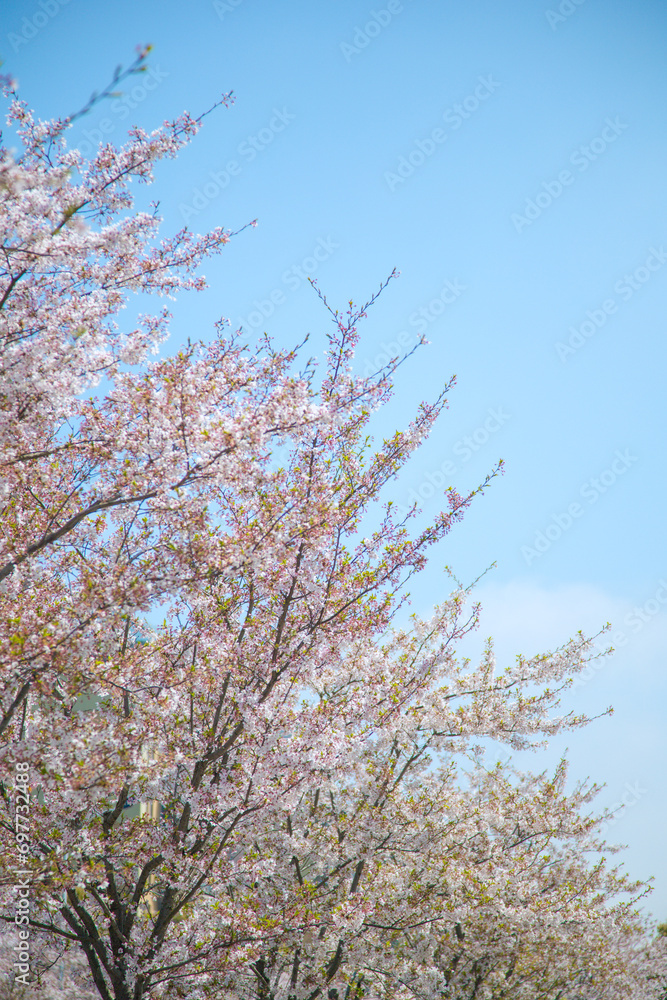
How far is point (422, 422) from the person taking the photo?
7.48m

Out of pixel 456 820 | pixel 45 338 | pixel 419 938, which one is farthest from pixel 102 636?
pixel 419 938

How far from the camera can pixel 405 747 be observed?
417 inches

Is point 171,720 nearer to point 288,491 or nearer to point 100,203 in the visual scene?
point 288,491

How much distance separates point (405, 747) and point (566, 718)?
101 inches

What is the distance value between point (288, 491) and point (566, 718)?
21.2 feet

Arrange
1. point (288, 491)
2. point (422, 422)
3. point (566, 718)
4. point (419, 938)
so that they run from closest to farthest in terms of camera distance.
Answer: point (288, 491) → point (422, 422) → point (566, 718) → point (419, 938)

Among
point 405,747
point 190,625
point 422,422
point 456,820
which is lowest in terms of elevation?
point 456,820

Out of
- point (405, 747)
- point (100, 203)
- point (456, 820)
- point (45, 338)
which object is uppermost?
point (100, 203)

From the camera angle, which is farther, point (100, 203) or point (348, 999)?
point (348, 999)

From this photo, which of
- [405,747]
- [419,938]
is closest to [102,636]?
[405,747]

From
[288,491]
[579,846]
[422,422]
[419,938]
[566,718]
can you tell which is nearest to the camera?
[288,491]

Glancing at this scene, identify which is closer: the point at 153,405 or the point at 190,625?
the point at 153,405

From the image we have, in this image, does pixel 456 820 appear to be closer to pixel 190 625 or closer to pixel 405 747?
pixel 405 747

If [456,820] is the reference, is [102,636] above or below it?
above
